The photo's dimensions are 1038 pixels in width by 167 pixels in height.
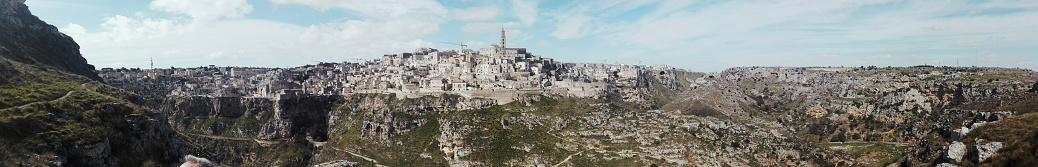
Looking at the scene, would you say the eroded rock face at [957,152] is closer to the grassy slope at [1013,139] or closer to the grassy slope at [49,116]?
the grassy slope at [1013,139]

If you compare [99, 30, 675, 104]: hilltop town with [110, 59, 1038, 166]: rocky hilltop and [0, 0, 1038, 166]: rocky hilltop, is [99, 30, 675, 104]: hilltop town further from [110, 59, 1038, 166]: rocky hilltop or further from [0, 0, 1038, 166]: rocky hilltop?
[110, 59, 1038, 166]: rocky hilltop

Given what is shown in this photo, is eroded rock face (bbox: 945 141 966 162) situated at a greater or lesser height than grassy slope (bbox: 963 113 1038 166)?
lesser

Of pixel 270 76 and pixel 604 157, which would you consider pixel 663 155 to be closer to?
pixel 604 157

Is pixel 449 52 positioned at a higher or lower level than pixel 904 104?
higher

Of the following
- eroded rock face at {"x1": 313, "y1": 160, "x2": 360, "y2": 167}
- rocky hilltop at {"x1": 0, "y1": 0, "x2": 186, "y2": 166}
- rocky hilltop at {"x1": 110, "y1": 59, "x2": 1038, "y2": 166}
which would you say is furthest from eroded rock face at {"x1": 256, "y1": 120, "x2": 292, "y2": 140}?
rocky hilltop at {"x1": 0, "y1": 0, "x2": 186, "y2": 166}

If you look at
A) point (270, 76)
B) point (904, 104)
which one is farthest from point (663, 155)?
point (270, 76)

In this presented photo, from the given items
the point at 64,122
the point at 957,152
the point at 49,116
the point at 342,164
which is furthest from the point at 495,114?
the point at 957,152

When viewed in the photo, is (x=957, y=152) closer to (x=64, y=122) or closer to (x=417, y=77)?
(x=64, y=122)

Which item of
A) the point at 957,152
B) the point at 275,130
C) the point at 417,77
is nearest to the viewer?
the point at 957,152
